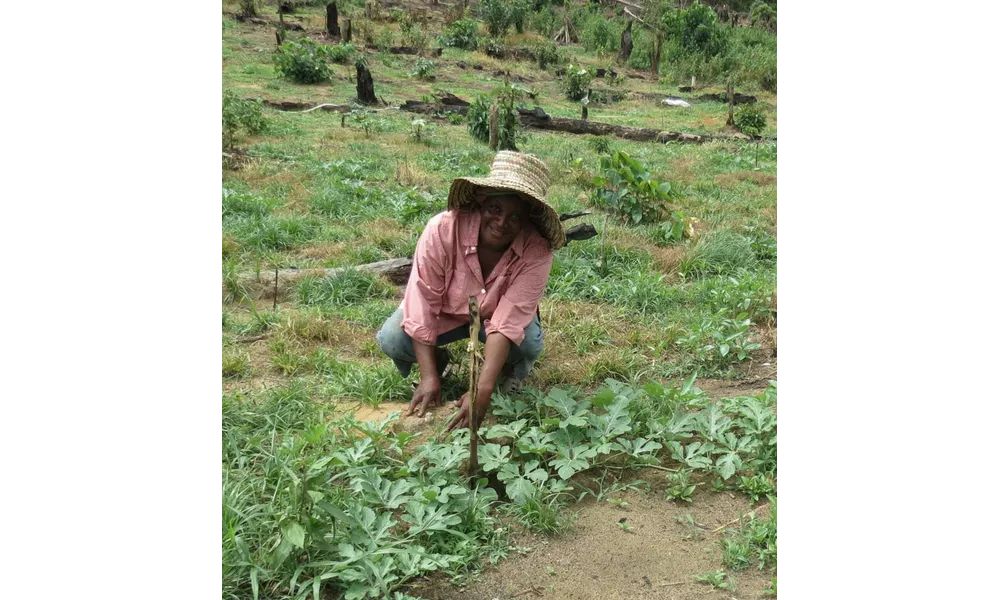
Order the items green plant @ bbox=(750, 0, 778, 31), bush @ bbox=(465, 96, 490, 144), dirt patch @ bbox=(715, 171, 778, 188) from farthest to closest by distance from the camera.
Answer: bush @ bbox=(465, 96, 490, 144) < dirt patch @ bbox=(715, 171, 778, 188) < green plant @ bbox=(750, 0, 778, 31)

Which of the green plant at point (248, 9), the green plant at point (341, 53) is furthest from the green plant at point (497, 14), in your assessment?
the green plant at point (248, 9)

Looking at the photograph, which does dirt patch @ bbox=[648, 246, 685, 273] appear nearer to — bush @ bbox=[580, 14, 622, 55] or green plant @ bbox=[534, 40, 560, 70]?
green plant @ bbox=[534, 40, 560, 70]

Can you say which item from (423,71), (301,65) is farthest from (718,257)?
(423,71)

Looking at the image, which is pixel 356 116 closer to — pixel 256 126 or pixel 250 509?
pixel 256 126

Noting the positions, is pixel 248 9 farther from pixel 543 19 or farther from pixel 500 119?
pixel 500 119

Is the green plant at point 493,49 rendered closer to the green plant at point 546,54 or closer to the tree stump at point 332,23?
the green plant at point 546,54

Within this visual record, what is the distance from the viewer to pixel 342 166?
23.8 feet

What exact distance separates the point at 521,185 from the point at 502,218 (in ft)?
0.58

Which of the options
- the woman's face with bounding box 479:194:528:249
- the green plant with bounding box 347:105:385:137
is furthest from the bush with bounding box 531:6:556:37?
the woman's face with bounding box 479:194:528:249

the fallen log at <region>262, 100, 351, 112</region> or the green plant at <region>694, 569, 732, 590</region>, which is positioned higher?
the fallen log at <region>262, 100, 351, 112</region>

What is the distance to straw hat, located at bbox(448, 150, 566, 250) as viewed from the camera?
247cm

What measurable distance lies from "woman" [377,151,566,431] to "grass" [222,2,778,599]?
0.30 meters

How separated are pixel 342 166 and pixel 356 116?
362 cm
